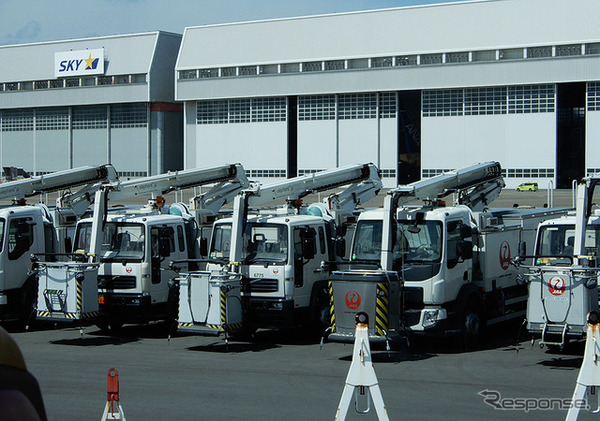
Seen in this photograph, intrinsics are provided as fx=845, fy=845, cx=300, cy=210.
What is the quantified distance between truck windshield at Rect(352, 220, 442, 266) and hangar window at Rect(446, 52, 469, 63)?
45.3 meters

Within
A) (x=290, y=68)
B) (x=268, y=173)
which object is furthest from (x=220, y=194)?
(x=268, y=173)

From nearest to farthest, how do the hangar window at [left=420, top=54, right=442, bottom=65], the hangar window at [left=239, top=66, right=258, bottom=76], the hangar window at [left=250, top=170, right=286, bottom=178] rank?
the hangar window at [left=420, top=54, right=442, bottom=65] → the hangar window at [left=239, top=66, right=258, bottom=76] → the hangar window at [left=250, top=170, right=286, bottom=178]

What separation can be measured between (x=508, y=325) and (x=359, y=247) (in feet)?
18.8

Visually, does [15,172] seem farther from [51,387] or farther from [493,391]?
[493,391]

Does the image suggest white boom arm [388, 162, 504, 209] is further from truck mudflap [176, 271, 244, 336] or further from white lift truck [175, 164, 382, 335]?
truck mudflap [176, 271, 244, 336]

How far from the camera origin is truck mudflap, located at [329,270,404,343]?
50.8ft

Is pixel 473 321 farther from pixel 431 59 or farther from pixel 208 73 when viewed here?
pixel 208 73

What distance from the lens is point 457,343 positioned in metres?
16.9

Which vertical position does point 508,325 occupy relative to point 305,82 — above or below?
below

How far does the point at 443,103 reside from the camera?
62.1 meters

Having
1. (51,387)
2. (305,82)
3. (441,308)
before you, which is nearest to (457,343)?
(441,308)

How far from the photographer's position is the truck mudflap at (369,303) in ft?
50.8

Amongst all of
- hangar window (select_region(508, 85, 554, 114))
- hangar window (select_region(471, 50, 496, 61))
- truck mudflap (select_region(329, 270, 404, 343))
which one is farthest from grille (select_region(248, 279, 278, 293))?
hangar window (select_region(471, 50, 496, 61))

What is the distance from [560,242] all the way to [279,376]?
6791mm
